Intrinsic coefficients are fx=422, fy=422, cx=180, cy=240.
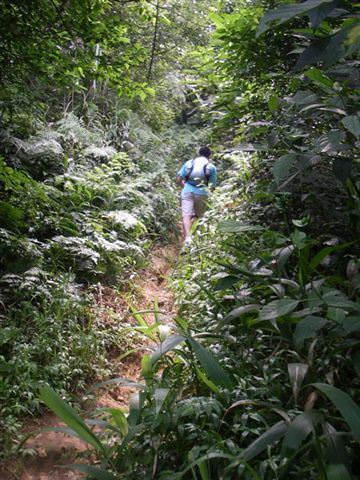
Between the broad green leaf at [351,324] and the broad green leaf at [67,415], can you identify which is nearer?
the broad green leaf at [351,324]

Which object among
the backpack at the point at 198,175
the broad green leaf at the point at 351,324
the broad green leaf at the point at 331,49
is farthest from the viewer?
the backpack at the point at 198,175

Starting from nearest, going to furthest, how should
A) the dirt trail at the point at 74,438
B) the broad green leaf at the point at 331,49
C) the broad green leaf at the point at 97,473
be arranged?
the broad green leaf at the point at 331,49 → the broad green leaf at the point at 97,473 → the dirt trail at the point at 74,438

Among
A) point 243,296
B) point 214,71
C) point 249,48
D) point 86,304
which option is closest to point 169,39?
point 214,71

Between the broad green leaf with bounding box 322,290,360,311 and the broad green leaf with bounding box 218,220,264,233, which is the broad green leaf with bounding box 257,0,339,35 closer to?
the broad green leaf with bounding box 322,290,360,311

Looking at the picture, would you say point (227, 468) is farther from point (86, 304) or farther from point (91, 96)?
point (91, 96)

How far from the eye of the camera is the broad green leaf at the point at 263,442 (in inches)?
77.9

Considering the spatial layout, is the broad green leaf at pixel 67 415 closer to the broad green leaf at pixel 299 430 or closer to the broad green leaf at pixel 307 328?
the broad green leaf at pixel 299 430

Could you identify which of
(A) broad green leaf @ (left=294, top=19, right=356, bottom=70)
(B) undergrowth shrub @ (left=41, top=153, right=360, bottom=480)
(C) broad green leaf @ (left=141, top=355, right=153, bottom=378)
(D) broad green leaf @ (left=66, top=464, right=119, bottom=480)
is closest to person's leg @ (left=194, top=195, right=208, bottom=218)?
(B) undergrowth shrub @ (left=41, top=153, right=360, bottom=480)

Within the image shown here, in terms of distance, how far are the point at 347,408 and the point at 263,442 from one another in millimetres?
424

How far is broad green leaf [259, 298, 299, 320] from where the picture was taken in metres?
2.15

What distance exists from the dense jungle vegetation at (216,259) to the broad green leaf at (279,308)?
0.07 feet

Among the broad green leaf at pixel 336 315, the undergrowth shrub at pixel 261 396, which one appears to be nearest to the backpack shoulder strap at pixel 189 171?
the undergrowth shrub at pixel 261 396

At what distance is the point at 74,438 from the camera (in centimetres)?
309

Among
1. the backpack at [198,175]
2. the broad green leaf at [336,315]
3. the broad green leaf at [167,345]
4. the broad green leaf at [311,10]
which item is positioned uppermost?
the backpack at [198,175]
